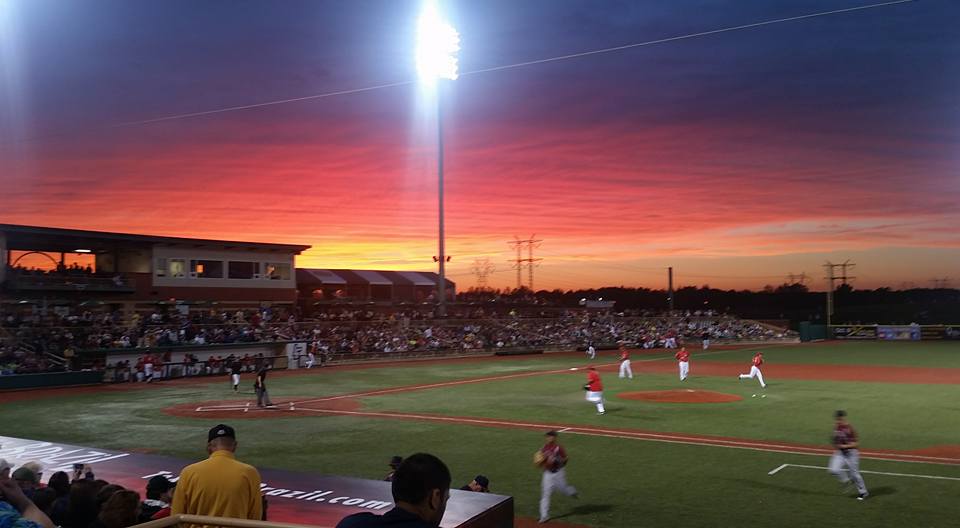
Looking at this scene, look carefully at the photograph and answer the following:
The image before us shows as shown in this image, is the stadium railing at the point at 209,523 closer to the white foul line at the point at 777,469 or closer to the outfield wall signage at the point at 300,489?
the outfield wall signage at the point at 300,489

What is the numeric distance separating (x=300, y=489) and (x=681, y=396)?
19951mm

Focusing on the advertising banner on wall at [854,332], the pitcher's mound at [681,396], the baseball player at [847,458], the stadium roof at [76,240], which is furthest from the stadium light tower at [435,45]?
the advertising banner on wall at [854,332]

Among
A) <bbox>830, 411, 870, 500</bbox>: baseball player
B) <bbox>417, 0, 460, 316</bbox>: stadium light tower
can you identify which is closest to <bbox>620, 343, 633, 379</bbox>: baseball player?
<bbox>417, 0, 460, 316</bbox>: stadium light tower

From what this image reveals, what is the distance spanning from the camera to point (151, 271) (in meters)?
48.8

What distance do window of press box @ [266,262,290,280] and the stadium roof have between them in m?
3.24

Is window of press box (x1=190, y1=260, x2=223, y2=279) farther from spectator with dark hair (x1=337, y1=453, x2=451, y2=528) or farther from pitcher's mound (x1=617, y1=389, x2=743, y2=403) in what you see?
spectator with dark hair (x1=337, y1=453, x2=451, y2=528)

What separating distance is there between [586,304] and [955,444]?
94.2 m

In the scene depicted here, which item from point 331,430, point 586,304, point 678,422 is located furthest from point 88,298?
point 586,304

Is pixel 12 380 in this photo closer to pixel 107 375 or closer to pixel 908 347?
pixel 107 375

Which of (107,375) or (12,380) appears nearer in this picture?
(12,380)

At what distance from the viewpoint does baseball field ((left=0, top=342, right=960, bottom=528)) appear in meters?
12.0

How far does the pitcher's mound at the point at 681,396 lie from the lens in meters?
25.6

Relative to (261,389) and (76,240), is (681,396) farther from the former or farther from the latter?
(76,240)

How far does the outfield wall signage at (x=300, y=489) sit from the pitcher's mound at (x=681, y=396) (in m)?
18.1
